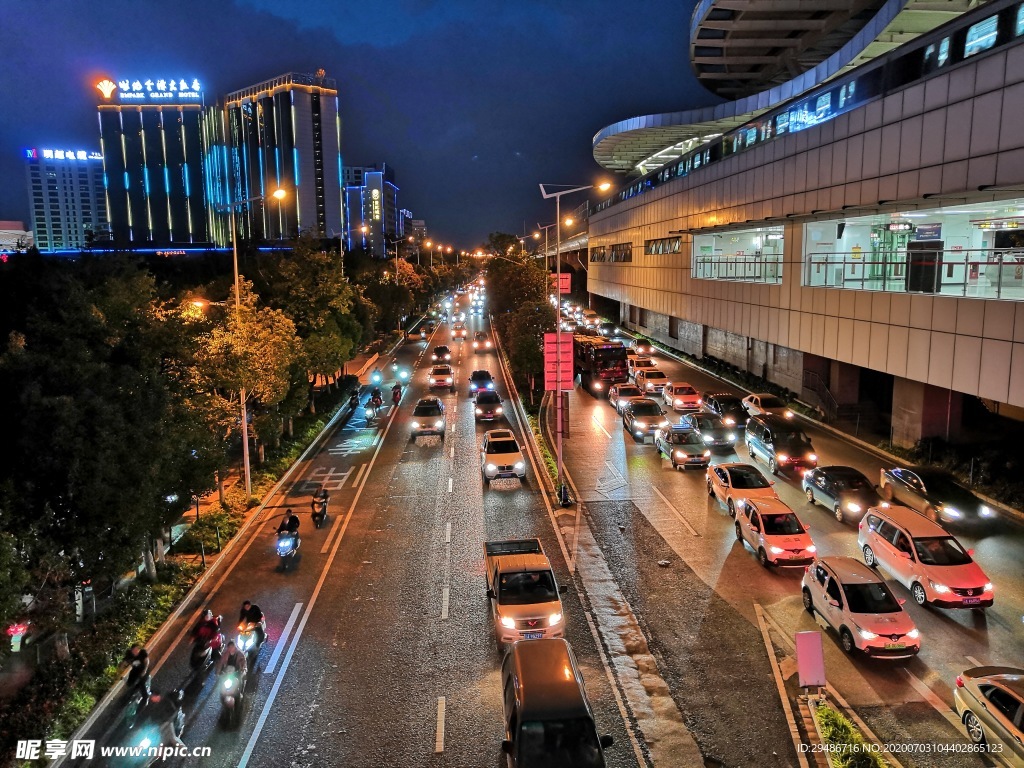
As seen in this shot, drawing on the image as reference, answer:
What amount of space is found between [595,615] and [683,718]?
162 inches

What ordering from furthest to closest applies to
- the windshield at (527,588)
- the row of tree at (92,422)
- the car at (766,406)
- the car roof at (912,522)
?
the car at (766,406), the car roof at (912,522), the windshield at (527,588), the row of tree at (92,422)

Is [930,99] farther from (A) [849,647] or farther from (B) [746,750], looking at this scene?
(B) [746,750]

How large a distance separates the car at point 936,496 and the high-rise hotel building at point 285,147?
181 metres

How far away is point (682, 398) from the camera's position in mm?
38750

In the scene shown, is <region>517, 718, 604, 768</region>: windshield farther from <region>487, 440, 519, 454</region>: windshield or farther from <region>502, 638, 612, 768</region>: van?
<region>487, 440, 519, 454</region>: windshield

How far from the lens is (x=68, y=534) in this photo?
531 inches

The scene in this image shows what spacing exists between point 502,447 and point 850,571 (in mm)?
14712

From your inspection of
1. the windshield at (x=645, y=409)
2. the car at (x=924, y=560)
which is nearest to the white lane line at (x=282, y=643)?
the car at (x=924, y=560)

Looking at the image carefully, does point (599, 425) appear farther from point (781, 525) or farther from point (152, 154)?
point (152, 154)

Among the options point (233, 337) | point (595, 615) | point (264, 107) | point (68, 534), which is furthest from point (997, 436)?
point (264, 107)

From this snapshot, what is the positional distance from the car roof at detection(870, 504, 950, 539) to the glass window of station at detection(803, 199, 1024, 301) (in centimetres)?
872

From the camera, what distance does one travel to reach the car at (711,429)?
31047mm

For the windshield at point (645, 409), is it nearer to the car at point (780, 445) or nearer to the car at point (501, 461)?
the car at point (780, 445)

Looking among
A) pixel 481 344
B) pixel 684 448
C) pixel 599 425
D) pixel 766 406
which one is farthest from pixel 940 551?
pixel 481 344
